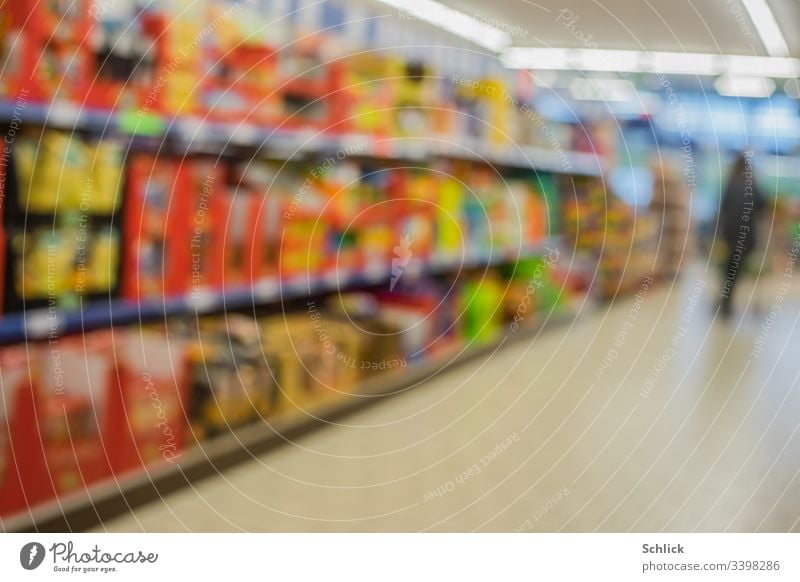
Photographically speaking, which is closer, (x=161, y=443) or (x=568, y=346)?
(x=161, y=443)

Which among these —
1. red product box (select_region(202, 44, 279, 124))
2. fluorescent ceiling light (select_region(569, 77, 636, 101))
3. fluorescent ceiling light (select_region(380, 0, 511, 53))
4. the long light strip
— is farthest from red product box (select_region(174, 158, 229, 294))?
fluorescent ceiling light (select_region(569, 77, 636, 101))

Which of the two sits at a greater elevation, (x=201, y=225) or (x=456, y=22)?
(x=456, y=22)

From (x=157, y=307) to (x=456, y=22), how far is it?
2.18 metres

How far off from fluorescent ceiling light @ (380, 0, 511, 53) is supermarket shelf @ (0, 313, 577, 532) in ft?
4.53

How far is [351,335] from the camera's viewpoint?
2.90m

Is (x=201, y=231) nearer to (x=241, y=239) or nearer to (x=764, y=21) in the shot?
(x=241, y=239)

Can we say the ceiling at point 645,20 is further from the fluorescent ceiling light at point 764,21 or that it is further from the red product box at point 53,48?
the red product box at point 53,48

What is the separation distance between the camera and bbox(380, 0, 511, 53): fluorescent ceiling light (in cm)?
318

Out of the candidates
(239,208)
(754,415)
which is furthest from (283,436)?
(754,415)

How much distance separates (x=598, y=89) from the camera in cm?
650

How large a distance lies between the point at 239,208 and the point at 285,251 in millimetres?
238

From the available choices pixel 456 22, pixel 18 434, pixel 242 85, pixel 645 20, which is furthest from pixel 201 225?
pixel 456 22

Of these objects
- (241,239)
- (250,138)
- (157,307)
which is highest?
(250,138)

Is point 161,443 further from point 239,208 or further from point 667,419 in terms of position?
point 667,419
